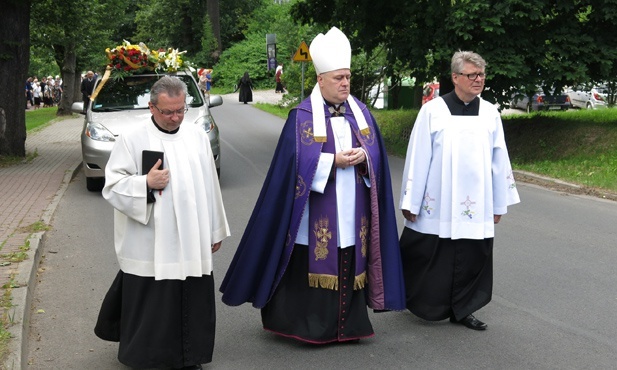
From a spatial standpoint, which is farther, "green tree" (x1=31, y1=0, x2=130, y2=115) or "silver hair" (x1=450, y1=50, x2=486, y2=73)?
"green tree" (x1=31, y1=0, x2=130, y2=115)

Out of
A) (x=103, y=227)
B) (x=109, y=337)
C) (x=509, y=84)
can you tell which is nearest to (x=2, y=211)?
(x=103, y=227)

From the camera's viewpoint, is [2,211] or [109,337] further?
[2,211]

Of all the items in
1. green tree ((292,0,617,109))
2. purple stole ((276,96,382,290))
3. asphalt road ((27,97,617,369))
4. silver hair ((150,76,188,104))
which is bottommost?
asphalt road ((27,97,617,369))

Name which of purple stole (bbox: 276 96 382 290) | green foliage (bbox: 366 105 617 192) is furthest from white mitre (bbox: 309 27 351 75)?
green foliage (bbox: 366 105 617 192)

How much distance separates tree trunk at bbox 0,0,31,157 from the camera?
16625mm

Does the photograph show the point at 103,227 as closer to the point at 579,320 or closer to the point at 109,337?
the point at 109,337

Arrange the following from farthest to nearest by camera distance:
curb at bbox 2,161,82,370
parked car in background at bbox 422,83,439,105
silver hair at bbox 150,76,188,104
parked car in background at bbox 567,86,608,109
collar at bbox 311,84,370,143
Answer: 1. parked car in background at bbox 567,86,608,109
2. parked car in background at bbox 422,83,439,105
3. collar at bbox 311,84,370,143
4. curb at bbox 2,161,82,370
5. silver hair at bbox 150,76,188,104

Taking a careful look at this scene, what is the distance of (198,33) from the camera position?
6316 cm

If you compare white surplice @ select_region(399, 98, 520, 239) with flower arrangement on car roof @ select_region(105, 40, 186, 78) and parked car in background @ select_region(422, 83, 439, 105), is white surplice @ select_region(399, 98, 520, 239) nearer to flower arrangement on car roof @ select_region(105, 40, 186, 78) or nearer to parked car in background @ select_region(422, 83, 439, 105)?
flower arrangement on car roof @ select_region(105, 40, 186, 78)

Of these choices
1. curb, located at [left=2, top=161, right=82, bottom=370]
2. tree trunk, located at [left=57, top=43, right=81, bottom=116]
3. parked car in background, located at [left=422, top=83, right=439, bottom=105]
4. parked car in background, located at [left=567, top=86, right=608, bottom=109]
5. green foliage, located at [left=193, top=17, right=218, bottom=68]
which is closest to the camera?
curb, located at [left=2, top=161, right=82, bottom=370]

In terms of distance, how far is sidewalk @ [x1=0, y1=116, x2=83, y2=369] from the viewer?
6258 millimetres

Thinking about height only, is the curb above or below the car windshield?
below

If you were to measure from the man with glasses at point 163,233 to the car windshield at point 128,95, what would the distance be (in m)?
8.42

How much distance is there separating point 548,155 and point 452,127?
35.9 feet
